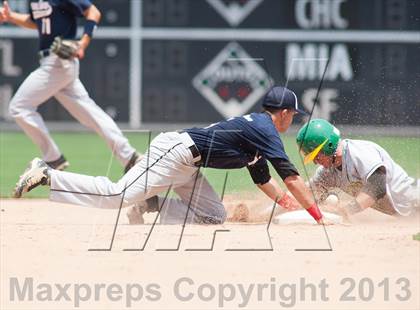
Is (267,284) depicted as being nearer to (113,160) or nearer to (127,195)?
(127,195)

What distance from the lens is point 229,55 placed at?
16641mm

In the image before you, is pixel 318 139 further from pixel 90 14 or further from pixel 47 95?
pixel 47 95

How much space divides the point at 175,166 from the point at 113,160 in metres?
6.36

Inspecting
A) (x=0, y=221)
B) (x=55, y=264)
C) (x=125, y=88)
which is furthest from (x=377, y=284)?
(x=125, y=88)

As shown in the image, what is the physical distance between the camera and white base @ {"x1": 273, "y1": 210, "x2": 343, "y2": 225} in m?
7.35

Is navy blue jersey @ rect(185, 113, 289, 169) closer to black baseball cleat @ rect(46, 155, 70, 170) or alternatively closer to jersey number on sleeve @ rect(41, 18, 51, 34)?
black baseball cleat @ rect(46, 155, 70, 170)

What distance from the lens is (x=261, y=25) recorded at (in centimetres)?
1658

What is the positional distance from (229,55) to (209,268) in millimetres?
11357

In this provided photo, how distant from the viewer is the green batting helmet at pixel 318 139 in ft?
23.5

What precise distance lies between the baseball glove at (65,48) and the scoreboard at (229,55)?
6122 mm

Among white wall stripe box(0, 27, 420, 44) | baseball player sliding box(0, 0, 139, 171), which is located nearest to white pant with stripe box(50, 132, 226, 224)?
baseball player sliding box(0, 0, 139, 171)

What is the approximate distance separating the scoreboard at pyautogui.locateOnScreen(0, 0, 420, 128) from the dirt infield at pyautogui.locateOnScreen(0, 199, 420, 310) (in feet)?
30.6

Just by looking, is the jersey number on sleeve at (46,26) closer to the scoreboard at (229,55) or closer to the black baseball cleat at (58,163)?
the black baseball cleat at (58,163)

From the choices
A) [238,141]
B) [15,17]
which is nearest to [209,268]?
[238,141]
